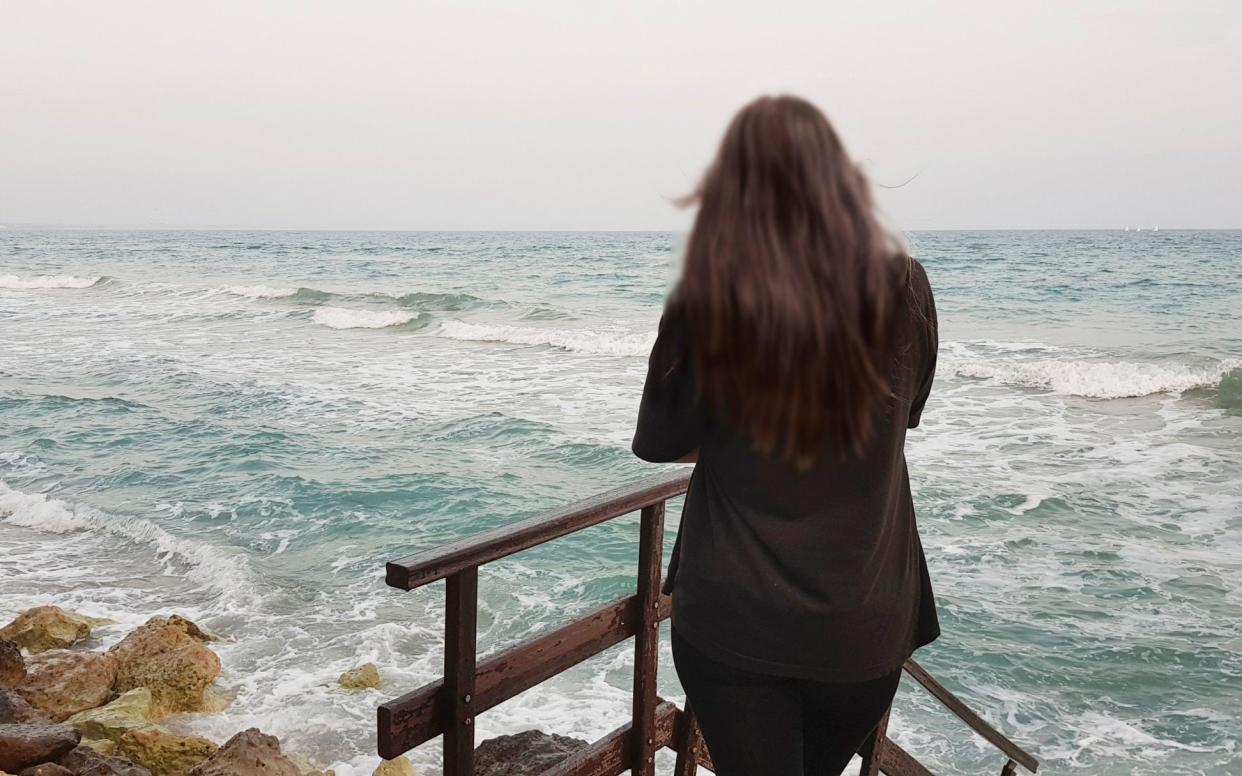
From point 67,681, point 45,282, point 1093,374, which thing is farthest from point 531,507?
point 45,282

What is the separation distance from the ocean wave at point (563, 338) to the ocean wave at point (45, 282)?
19083mm

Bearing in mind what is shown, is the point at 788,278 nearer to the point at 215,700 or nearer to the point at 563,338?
the point at 215,700

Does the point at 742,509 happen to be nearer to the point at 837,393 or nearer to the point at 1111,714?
the point at 837,393

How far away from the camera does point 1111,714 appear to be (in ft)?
18.8

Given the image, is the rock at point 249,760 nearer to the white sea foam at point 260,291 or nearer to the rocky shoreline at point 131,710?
the rocky shoreline at point 131,710

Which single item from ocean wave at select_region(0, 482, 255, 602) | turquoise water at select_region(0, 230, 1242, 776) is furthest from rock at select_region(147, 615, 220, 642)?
ocean wave at select_region(0, 482, 255, 602)

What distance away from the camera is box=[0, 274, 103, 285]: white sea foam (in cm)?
3459

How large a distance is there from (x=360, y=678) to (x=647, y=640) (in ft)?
11.7

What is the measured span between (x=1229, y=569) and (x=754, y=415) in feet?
27.0

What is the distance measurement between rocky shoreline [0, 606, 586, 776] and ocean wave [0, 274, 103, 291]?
3296cm

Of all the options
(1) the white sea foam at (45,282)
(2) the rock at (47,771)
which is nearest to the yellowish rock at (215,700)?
(2) the rock at (47,771)

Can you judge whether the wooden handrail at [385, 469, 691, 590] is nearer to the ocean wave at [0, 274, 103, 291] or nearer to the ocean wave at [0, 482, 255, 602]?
the ocean wave at [0, 482, 255, 602]

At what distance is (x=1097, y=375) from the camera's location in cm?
1641

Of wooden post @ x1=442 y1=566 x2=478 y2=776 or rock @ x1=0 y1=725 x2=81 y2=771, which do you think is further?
rock @ x1=0 y1=725 x2=81 y2=771
